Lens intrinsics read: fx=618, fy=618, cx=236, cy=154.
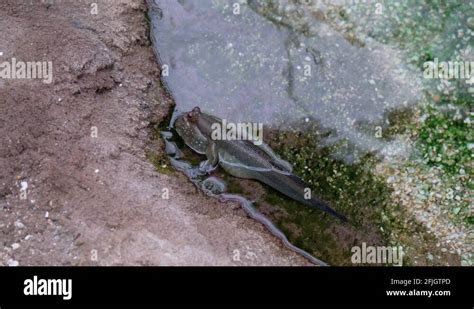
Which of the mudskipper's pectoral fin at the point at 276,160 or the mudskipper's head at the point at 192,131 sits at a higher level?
the mudskipper's head at the point at 192,131

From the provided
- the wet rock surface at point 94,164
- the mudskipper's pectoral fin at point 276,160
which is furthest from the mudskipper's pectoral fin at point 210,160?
the mudskipper's pectoral fin at point 276,160

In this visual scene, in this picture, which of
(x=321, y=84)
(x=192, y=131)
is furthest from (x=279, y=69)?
(x=192, y=131)

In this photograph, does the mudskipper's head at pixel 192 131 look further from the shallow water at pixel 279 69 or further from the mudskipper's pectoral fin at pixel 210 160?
the shallow water at pixel 279 69

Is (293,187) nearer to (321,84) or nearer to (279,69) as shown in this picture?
(321,84)

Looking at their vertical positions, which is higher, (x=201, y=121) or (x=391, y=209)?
(x=201, y=121)

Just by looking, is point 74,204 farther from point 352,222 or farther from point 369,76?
point 369,76

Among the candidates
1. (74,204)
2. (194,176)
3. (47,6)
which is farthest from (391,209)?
(47,6)
